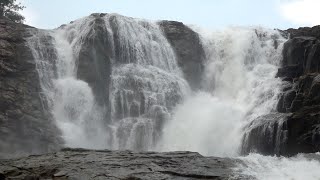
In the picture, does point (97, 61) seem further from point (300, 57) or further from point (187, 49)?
point (300, 57)

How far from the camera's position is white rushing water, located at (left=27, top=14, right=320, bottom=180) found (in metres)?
31.1

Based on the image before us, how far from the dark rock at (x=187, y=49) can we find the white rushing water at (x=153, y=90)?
64cm

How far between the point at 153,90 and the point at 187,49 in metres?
7.66

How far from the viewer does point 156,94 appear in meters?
34.3

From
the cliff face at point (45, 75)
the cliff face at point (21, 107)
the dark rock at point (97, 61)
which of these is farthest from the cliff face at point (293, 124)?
the cliff face at point (21, 107)

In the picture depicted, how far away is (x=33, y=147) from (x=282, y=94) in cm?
1588

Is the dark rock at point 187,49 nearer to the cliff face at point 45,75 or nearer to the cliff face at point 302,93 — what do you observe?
the cliff face at point 45,75

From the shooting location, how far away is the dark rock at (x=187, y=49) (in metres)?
39.5

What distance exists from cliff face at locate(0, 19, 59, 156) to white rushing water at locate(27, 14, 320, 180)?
753 mm

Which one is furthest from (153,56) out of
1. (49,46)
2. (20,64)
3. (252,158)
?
(252,158)

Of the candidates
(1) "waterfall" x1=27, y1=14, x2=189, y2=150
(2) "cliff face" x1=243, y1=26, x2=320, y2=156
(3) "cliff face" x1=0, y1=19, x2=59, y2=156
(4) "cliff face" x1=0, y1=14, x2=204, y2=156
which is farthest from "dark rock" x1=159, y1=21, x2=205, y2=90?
(3) "cliff face" x1=0, y1=19, x2=59, y2=156

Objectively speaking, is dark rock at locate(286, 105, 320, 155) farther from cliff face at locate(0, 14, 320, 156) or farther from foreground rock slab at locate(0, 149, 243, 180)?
foreground rock slab at locate(0, 149, 243, 180)

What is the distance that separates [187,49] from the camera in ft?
134

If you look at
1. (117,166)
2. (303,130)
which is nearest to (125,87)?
(303,130)
